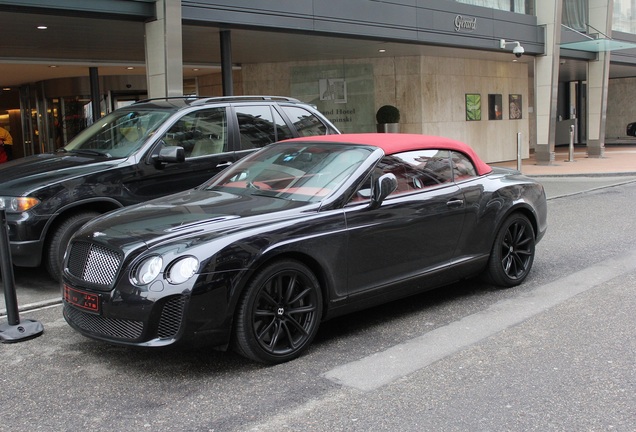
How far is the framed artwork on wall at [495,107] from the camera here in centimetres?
2352

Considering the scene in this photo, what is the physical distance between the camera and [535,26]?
21516 millimetres

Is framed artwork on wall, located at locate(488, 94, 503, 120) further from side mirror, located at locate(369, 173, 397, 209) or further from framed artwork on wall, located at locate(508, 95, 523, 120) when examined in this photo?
side mirror, located at locate(369, 173, 397, 209)

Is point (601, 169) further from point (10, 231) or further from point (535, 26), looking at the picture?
point (10, 231)

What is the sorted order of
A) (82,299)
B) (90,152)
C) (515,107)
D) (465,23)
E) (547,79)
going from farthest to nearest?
(515,107), (547,79), (465,23), (90,152), (82,299)

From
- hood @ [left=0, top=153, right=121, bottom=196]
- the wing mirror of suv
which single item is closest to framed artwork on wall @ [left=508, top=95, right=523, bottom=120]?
the wing mirror of suv

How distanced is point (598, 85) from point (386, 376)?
2370 cm

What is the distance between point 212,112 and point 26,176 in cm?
215

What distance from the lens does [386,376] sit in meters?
4.34

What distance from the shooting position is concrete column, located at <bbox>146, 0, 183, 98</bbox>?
38.2ft

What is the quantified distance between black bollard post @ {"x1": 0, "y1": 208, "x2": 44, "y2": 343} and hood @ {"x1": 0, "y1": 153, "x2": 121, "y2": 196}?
124 centimetres

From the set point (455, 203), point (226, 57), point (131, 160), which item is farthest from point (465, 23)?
point (455, 203)

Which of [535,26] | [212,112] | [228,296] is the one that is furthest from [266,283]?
[535,26]

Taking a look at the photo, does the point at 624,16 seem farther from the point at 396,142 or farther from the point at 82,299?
the point at 82,299

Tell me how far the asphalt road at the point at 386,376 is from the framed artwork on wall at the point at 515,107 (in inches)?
757
